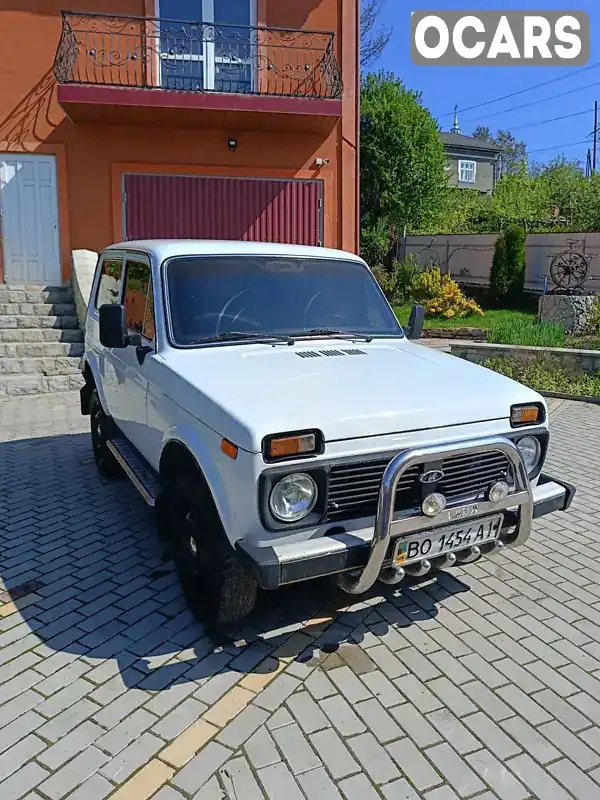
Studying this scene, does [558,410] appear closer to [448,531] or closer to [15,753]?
[448,531]

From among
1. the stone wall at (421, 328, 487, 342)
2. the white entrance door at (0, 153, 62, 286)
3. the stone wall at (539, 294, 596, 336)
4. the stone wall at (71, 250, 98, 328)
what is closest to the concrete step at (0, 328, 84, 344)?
the stone wall at (71, 250, 98, 328)

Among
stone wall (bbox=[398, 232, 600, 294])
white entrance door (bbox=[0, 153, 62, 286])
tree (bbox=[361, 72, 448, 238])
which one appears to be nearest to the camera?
white entrance door (bbox=[0, 153, 62, 286])

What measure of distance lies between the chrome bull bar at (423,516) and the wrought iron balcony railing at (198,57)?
1067 centimetres

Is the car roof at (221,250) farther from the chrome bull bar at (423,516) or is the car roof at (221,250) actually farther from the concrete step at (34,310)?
the concrete step at (34,310)

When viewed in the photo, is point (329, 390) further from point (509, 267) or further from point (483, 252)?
point (483, 252)

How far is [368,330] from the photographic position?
4.79m

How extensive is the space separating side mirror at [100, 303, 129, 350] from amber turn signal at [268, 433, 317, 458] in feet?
6.09

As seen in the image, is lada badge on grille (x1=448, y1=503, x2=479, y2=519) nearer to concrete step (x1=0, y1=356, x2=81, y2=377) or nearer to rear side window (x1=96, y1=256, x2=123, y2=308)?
rear side window (x1=96, y1=256, x2=123, y2=308)

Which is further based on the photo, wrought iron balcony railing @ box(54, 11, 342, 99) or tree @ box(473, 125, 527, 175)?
tree @ box(473, 125, 527, 175)

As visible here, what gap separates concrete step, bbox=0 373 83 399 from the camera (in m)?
9.90

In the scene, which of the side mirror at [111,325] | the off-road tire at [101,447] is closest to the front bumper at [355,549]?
the side mirror at [111,325]

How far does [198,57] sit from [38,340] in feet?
20.7

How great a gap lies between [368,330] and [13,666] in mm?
2997

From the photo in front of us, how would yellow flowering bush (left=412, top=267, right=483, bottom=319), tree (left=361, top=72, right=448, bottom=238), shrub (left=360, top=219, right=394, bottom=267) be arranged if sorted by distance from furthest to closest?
tree (left=361, top=72, right=448, bottom=238), shrub (left=360, top=219, right=394, bottom=267), yellow flowering bush (left=412, top=267, right=483, bottom=319)
